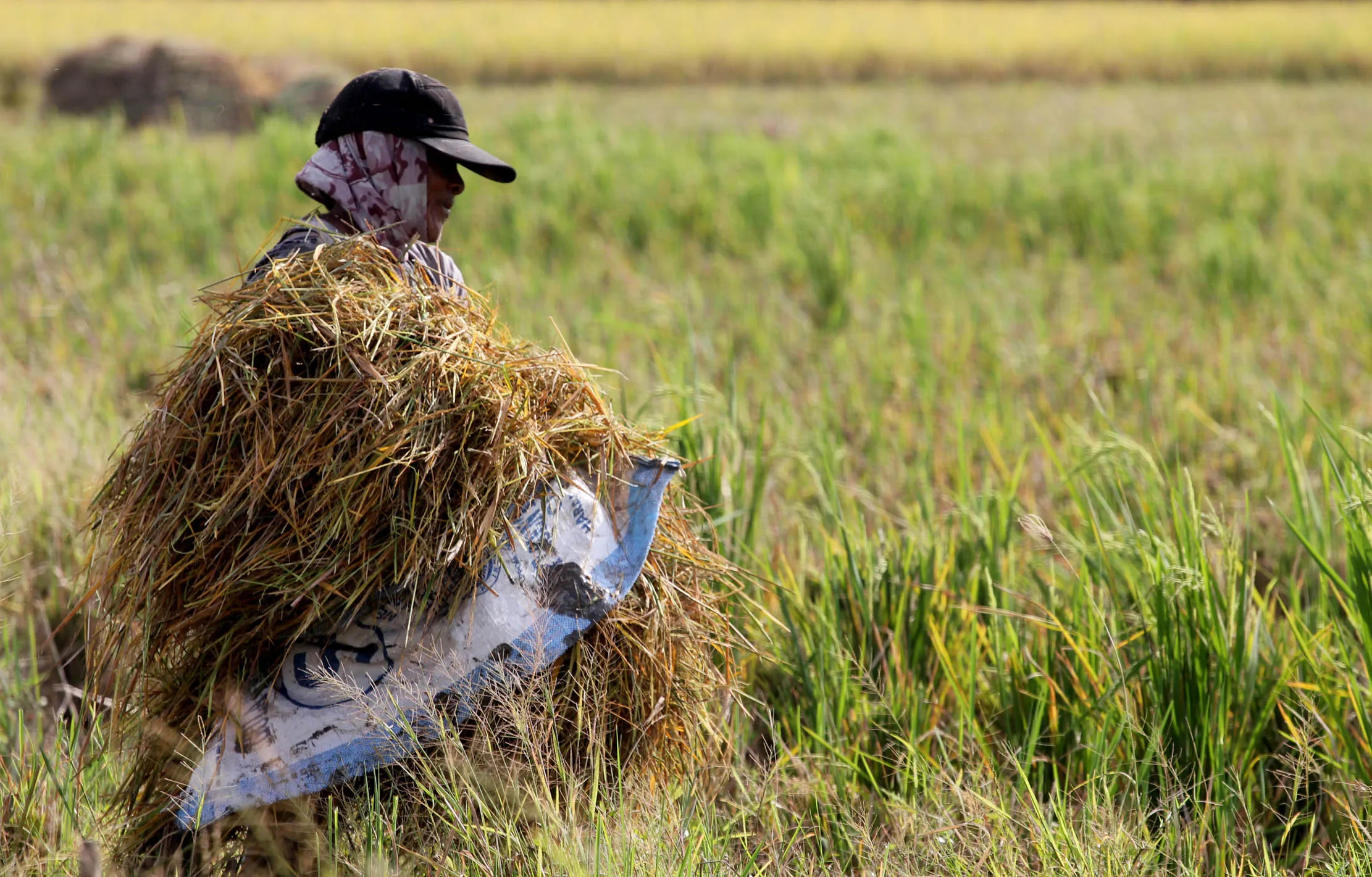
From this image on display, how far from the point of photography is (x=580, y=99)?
13.9 meters

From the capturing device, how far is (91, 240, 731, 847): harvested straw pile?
1.44 m

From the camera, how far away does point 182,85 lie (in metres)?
10.6

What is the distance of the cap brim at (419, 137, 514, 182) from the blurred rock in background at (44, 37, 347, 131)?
8.95 meters

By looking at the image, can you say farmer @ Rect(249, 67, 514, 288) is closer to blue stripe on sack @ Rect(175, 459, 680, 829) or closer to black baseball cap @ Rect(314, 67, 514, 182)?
black baseball cap @ Rect(314, 67, 514, 182)

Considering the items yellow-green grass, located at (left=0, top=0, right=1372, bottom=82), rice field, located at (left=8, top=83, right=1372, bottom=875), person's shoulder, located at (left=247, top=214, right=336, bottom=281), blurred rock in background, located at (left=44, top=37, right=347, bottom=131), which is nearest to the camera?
person's shoulder, located at (left=247, top=214, right=336, bottom=281)

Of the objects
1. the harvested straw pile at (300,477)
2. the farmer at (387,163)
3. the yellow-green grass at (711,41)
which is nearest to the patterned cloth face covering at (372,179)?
the farmer at (387,163)

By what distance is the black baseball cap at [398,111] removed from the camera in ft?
5.53

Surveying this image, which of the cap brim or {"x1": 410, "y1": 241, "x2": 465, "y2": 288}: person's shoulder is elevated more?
the cap brim

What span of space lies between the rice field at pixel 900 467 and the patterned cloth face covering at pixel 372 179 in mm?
225

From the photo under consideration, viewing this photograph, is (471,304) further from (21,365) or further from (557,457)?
(21,365)

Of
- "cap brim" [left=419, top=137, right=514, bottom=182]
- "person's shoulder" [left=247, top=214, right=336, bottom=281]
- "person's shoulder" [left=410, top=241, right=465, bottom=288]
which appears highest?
"cap brim" [left=419, top=137, right=514, bottom=182]

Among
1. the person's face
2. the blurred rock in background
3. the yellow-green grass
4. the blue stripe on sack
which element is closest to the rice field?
the blue stripe on sack

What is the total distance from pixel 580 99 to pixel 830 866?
1320cm

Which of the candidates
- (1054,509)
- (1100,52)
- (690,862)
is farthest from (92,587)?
(1100,52)
